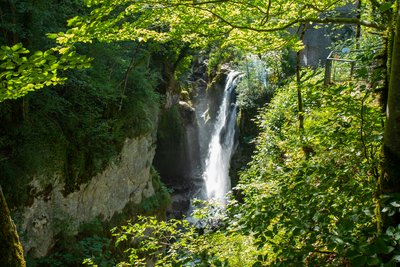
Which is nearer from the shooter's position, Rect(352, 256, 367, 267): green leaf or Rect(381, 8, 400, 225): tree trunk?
Rect(352, 256, 367, 267): green leaf

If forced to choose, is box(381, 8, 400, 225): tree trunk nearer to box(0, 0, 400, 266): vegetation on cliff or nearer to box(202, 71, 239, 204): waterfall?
box(0, 0, 400, 266): vegetation on cliff

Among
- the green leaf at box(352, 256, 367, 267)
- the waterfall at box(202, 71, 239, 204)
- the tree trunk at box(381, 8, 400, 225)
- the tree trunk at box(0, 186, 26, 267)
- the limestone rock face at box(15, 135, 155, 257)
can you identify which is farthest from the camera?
the waterfall at box(202, 71, 239, 204)

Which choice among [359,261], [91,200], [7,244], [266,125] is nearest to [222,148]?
[266,125]

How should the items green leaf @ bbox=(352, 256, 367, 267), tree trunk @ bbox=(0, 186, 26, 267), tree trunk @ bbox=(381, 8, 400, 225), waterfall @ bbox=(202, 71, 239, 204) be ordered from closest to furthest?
green leaf @ bbox=(352, 256, 367, 267), tree trunk @ bbox=(381, 8, 400, 225), tree trunk @ bbox=(0, 186, 26, 267), waterfall @ bbox=(202, 71, 239, 204)

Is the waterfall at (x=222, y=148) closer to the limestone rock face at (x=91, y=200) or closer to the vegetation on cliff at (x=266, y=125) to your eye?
the vegetation on cliff at (x=266, y=125)

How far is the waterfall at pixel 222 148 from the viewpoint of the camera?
21500 mm

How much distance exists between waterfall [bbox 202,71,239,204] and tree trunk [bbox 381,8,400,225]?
18.2 meters

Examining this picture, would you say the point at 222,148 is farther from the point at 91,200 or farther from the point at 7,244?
the point at 7,244

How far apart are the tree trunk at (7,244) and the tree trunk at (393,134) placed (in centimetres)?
→ 333

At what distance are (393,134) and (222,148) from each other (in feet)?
67.2

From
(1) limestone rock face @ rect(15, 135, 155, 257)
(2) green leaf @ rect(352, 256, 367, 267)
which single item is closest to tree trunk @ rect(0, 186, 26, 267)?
(2) green leaf @ rect(352, 256, 367, 267)

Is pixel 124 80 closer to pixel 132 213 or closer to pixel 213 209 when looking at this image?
pixel 132 213

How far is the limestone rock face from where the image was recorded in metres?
7.57

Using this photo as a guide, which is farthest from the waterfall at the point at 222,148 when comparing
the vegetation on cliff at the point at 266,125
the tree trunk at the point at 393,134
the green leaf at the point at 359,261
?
the green leaf at the point at 359,261
